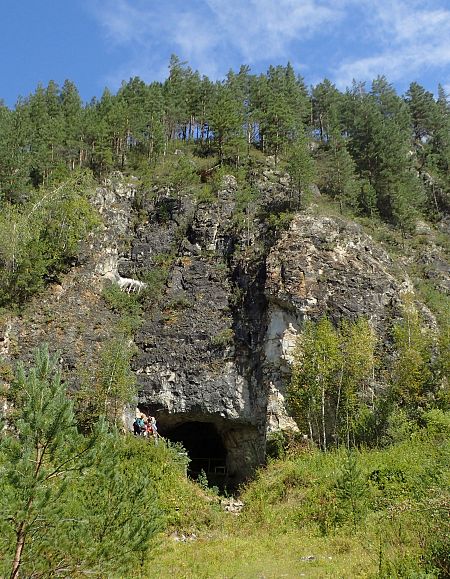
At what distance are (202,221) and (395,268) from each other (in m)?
12.3

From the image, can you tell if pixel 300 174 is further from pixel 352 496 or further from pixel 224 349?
pixel 352 496

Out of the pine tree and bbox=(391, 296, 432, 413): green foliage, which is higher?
bbox=(391, 296, 432, 413): green foliage

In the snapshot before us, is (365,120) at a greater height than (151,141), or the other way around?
(365,120)

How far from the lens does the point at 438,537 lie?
27.0 feet

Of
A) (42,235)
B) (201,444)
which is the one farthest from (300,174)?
(201,444)

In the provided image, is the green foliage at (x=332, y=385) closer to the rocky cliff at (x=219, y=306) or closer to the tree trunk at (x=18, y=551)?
the rocky cliff at (x=219, y=306)

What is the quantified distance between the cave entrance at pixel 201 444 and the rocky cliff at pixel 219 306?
7 cm

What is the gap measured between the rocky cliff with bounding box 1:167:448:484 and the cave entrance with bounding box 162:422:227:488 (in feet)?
0.22

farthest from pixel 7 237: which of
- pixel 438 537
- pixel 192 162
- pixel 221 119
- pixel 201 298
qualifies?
pixel 438 537

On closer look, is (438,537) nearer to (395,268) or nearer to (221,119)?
(395,268)

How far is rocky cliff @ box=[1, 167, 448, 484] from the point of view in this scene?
988 inches

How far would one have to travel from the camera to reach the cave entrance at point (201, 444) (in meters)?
29.0

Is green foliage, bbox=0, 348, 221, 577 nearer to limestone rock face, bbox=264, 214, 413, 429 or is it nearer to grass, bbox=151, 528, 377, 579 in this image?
grass, bbox=151, 528, 377, 579

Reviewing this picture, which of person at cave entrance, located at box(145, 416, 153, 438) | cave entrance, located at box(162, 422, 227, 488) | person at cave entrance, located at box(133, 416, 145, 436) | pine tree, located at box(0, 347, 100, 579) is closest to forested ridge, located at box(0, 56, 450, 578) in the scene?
pine tree, located at box(0, 347, 100, 579)
